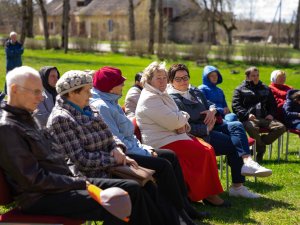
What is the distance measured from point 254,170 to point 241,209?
0.54 metres

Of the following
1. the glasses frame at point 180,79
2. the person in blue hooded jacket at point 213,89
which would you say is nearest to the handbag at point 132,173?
the glasses frame at point 180,79

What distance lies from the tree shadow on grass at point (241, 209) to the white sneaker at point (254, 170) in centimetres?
31

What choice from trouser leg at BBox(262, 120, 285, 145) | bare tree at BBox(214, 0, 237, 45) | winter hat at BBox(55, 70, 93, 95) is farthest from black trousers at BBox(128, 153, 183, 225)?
bare tree at BBox(214, 0, 237, 45)

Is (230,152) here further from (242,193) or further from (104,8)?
(104,8)

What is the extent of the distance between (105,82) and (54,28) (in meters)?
72.8

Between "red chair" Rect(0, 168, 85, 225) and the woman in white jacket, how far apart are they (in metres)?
2.02

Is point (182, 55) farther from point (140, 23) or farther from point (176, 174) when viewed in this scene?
point (140, 23)

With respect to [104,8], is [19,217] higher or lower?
lower

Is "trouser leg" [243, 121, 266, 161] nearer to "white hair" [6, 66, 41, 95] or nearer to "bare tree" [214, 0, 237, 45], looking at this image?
"white hair" [6, 66, 41, 95]

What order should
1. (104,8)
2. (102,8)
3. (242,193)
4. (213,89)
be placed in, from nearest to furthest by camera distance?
(242,193), (213,89), (104,8), (102,8)

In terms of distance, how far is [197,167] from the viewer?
5.70 meters

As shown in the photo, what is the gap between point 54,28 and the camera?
2995 inches

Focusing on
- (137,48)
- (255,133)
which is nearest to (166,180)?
(255,133)

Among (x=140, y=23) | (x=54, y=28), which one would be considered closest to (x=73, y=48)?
(x=140, y=23)
